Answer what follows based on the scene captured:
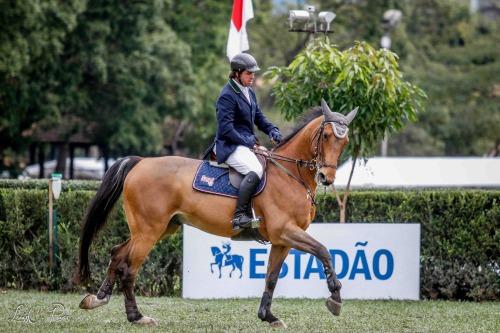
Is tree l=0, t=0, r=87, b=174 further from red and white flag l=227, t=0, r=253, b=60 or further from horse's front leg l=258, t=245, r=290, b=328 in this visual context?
horse's front leg l=258, t=245, r=290, b=328

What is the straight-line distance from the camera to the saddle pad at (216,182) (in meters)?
11.2

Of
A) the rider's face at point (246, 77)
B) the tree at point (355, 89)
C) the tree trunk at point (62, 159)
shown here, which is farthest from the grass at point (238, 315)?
the tree trunk at point (62, 159)

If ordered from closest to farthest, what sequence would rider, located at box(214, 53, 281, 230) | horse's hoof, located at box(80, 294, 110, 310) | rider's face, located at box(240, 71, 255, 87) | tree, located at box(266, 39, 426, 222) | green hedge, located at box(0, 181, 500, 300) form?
rider, located at box(214, 53, 281, 230) < horse's hoof, located at box(80, 294, 110, 310) < rider's face, located at box(240, 71, 255, 87) < green hedge, located at box(0, 181, 500, 300) < tree, located at box(266, 39, 426, 222)

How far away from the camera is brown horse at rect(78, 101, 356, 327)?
36.0 ft

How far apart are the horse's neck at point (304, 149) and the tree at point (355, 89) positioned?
144 inches

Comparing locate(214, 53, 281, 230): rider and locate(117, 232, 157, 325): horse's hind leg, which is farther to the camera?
locate(117, 232, 157, 325): horse's hind leg

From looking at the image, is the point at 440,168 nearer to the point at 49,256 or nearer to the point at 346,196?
the point at 346,196

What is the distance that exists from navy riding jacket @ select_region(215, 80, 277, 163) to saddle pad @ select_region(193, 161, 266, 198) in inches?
6.1

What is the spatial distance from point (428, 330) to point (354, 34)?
38101 mm

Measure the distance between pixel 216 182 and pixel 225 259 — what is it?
340cm

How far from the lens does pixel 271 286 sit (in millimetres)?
11242

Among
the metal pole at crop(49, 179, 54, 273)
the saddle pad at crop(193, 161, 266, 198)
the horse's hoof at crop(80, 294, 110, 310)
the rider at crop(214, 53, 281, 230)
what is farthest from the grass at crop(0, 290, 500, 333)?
the saddle pad at crop(193, 161, 266, 198)

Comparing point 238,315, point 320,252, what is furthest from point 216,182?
point 238,315

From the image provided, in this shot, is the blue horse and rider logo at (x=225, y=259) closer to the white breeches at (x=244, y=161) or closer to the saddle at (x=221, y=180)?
the saddle at (x=221, y=180)
